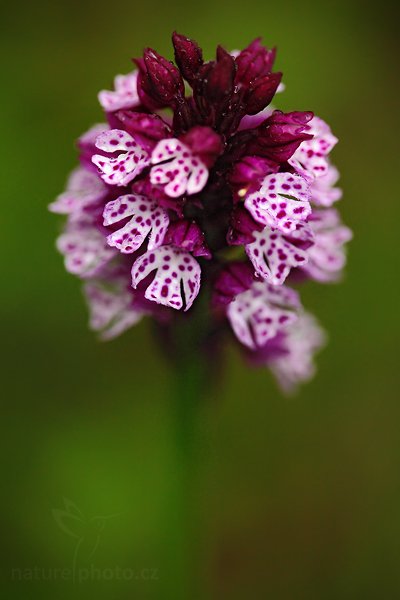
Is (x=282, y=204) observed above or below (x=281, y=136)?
below

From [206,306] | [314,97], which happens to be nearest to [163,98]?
[206,306]

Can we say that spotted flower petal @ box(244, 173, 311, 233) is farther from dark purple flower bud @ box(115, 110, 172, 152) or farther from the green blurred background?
the green blurred background

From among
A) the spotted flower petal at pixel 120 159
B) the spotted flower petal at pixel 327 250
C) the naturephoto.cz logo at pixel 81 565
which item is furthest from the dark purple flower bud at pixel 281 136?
the naturephoto.cz logo at pixel 81 565

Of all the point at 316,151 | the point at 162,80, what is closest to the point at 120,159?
the point at 162,80

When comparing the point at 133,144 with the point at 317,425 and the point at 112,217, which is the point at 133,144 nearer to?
the point at 112,217

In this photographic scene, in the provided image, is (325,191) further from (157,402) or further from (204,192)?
(157,402)

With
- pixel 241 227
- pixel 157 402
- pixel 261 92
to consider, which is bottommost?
pixel 157 402

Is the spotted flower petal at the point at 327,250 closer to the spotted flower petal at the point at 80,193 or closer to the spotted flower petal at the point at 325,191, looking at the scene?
the spotted flower petal at the point at 325,191
